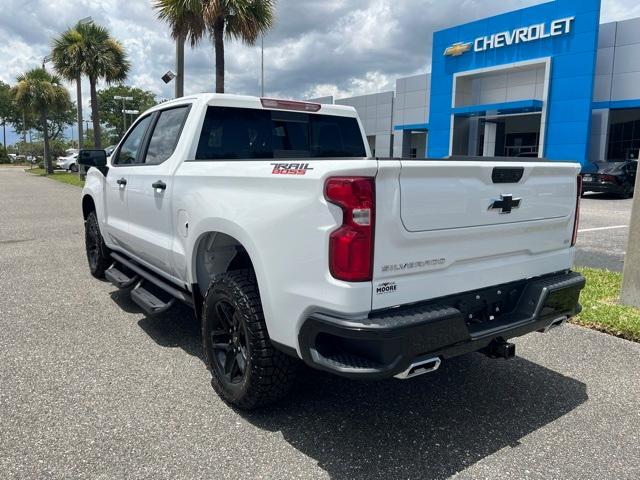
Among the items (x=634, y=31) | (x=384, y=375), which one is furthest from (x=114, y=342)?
(x=634, y=31)

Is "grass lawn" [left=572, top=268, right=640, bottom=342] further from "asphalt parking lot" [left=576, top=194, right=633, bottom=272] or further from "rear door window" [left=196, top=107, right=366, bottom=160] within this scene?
"rear door window" [left=196, top=107, right=366, bottom=160]

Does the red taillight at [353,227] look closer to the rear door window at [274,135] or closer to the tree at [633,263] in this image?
the rear door window at [274,135]

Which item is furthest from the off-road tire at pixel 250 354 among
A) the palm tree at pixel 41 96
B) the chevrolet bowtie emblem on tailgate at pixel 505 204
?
the palm tree at pixel 41 96

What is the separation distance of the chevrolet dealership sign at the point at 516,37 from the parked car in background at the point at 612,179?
9.17 metres

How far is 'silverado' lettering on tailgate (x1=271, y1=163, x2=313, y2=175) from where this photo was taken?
263cm

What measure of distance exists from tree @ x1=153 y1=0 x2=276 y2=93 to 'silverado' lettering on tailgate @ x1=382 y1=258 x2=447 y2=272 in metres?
12.2

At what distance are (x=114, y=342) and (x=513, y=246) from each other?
10.6 feet

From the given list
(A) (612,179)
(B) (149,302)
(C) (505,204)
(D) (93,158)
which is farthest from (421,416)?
(A) (612,179)

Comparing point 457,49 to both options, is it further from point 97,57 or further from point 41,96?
point 41,96

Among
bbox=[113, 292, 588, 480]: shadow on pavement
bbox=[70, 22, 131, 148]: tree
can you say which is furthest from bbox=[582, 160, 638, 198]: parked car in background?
bbox=[70, 22, 131, 148]: tree

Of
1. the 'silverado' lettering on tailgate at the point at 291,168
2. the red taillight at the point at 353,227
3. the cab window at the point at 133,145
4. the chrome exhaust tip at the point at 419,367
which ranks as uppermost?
the cab window at the point at 133,145

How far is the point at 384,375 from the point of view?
2.48 m

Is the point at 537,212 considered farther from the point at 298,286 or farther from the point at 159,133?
the point at 159,133

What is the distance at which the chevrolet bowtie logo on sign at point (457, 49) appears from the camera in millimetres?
30141
